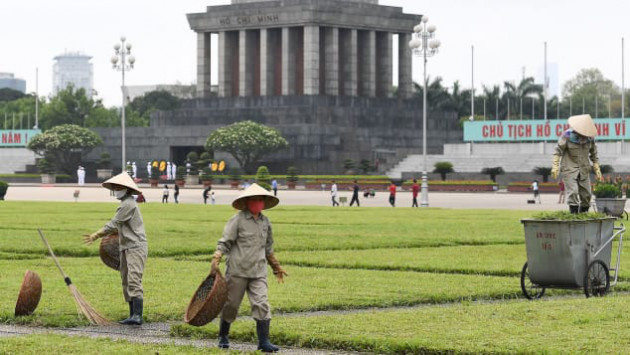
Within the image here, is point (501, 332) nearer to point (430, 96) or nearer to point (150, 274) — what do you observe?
point (150, 274)

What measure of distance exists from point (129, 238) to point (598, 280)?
706 cm

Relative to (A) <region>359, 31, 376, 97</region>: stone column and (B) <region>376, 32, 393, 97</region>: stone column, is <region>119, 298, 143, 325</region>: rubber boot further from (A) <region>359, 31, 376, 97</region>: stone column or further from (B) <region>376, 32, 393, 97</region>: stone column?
(B) <region>376, 32, 393, 97</region>: stone column

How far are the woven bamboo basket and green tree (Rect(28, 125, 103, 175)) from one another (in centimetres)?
9453

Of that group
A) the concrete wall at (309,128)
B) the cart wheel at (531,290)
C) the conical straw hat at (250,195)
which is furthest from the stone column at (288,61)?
the conical straw hat at (250,195)

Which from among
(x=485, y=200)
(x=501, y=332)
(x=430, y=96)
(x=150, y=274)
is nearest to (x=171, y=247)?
(x=150, y=274)

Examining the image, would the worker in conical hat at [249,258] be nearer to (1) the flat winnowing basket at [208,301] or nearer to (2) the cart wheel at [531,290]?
(1) the flat winnowing basket at [208,301]

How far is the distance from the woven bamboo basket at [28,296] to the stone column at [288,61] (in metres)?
95.9

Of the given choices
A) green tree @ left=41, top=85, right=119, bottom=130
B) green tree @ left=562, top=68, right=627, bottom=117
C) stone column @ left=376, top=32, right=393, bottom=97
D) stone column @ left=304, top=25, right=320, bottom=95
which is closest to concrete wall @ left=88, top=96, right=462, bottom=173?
stone column @ left=304, top=25, right=320, bottom=95

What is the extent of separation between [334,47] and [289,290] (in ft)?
306

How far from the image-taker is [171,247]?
31.0 m

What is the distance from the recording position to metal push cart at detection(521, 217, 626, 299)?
19.6 m

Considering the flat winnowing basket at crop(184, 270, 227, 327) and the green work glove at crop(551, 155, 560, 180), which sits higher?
Answer: the green work glove at crop(551, 155, 560, 180)

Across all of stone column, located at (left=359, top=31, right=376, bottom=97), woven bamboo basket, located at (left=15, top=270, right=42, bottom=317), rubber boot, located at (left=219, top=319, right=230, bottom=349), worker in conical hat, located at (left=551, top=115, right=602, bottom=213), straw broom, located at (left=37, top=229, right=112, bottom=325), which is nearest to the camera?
rubber boot, located at (left=219, top=319, right=230, bottom=349)

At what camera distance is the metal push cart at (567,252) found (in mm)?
19641
